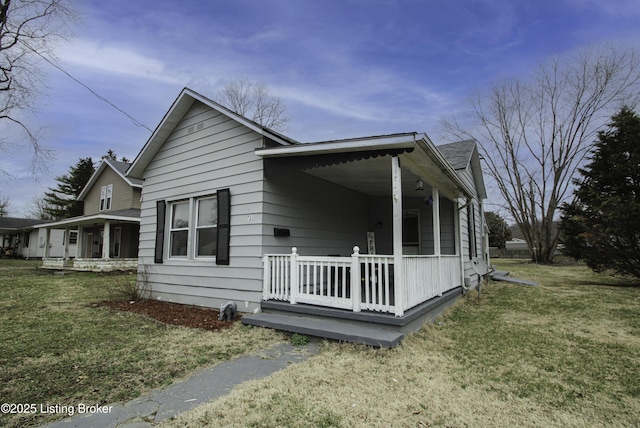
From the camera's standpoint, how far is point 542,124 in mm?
25109

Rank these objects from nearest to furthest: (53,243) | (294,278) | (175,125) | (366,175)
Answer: (294,278)
(366,175)
(175,125)
(53,243)

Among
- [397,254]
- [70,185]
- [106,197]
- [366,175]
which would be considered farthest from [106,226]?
[70,185]

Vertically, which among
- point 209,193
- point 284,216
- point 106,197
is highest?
point 106,197

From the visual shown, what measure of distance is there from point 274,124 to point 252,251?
19384 millimetres

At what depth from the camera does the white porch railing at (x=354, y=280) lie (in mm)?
4691

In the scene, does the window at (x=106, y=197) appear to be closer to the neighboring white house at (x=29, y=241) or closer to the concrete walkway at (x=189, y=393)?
the neighboring white house at (x=29, y=241)

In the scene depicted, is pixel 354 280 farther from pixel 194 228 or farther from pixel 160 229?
pixel 160 229

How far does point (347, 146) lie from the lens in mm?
4773

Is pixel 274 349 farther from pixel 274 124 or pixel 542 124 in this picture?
pixel 542 124

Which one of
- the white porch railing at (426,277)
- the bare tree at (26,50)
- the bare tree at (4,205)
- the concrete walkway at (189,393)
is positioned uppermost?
the bare tree at (26,50)

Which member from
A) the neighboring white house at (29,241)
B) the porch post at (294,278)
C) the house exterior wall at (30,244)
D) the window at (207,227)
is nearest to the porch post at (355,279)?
the porch post at (294,278)

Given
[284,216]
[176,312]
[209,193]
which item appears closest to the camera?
[284,216]

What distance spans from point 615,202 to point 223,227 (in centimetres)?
1202

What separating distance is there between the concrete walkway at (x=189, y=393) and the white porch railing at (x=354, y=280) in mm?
966
